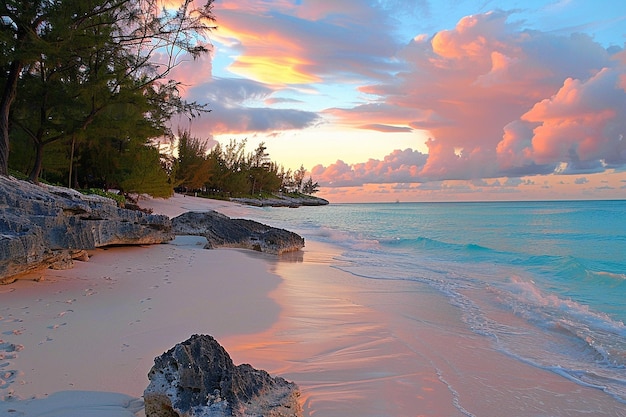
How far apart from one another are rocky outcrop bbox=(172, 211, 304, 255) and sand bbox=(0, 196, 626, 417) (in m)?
5.36

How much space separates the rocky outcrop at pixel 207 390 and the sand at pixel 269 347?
0.33 meters

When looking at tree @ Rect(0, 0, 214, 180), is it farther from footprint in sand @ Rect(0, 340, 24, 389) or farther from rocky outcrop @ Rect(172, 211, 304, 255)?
footprint in sand @ Rect(0, 340, 24, 389)

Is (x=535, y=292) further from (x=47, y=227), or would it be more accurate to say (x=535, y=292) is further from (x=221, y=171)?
(x=221, y=171)

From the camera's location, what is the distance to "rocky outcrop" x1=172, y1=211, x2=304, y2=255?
1346cm

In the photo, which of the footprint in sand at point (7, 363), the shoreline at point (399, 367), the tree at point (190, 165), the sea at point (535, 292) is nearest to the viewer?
the footprint in sand at point (7, 363)

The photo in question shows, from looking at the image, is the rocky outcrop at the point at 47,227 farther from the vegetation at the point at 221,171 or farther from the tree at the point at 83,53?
the vegetation at the point at 221,171

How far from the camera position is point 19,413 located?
2740mm

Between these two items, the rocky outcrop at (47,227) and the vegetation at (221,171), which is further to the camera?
→ the vegetation at (221,171)

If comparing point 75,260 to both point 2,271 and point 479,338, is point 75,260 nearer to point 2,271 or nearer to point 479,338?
point 2,271

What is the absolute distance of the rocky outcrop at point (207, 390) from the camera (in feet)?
8.66

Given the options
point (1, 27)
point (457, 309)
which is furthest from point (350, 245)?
point (1, 27)

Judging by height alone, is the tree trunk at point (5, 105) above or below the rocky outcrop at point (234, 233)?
above

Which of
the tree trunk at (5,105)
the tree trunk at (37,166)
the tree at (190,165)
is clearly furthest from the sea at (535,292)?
the tree at (190,165)

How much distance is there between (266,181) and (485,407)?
290 feet
